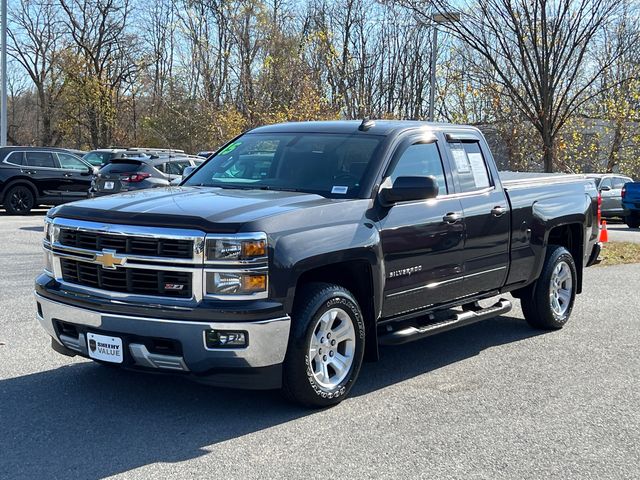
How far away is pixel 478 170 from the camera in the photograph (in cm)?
680

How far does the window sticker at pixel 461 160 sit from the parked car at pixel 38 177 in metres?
14.7

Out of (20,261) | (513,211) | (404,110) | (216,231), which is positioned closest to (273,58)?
(404,110)

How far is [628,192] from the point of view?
77.3ft

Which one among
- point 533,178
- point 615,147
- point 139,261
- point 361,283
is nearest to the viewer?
point 139,261

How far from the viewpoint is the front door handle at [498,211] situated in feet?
21.9

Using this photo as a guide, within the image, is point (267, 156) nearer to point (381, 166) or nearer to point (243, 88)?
point (381, 166)

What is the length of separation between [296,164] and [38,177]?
14.9m

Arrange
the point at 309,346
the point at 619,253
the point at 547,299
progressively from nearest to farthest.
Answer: the point at 309,346, the point at 547,299, the point at 619,253

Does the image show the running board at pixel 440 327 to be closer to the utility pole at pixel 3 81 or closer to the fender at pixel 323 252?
the fender at pixel 323 252

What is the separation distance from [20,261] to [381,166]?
23.5ft

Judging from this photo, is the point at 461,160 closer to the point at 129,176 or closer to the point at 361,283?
the point at 361,283

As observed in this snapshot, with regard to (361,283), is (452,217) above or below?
above

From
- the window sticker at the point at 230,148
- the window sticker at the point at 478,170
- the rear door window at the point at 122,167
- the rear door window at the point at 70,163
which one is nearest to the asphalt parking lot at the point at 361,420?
the window sticker at the point at 478,170

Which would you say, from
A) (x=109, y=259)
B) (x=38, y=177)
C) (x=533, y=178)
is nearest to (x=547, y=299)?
(x=533, y=178)
